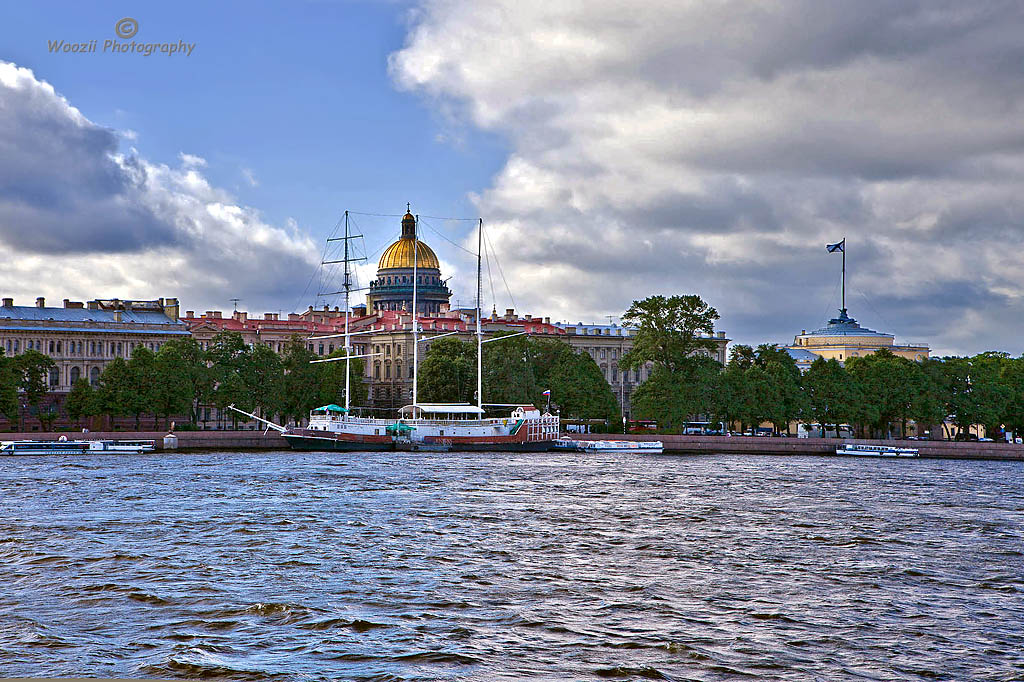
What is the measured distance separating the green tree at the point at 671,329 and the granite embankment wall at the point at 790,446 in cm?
643

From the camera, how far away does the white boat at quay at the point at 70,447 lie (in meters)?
80.6

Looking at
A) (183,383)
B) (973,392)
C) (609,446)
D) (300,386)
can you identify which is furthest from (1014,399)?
(183,383)

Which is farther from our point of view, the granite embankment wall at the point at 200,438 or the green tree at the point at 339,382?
the green tree at the point at 339,382

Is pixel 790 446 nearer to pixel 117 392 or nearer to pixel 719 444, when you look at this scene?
pixel 719 444

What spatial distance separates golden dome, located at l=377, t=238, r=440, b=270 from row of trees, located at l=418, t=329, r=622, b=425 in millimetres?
51845

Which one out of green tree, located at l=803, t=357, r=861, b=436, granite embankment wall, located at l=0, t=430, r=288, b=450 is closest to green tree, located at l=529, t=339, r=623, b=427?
green tree, located at l=803, t=357, r=861, b=436

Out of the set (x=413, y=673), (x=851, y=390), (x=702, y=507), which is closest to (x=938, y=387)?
(x=851, y=390)

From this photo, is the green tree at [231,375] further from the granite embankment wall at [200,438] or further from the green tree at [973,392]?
the green tree at [973,392]

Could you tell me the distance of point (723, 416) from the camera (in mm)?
109562

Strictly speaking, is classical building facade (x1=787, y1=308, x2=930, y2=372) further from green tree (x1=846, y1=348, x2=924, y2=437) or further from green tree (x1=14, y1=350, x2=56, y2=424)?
green tree (x1=14, y1=350, x2=56, y2=424)

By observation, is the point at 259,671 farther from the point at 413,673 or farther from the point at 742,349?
the point at 742,349

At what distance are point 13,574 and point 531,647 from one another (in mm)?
13299

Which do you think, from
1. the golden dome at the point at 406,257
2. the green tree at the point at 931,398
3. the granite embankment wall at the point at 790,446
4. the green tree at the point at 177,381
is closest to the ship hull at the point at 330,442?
the green tree at the point at 177,381

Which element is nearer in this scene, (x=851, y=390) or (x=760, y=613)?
(x=760, y=613)
